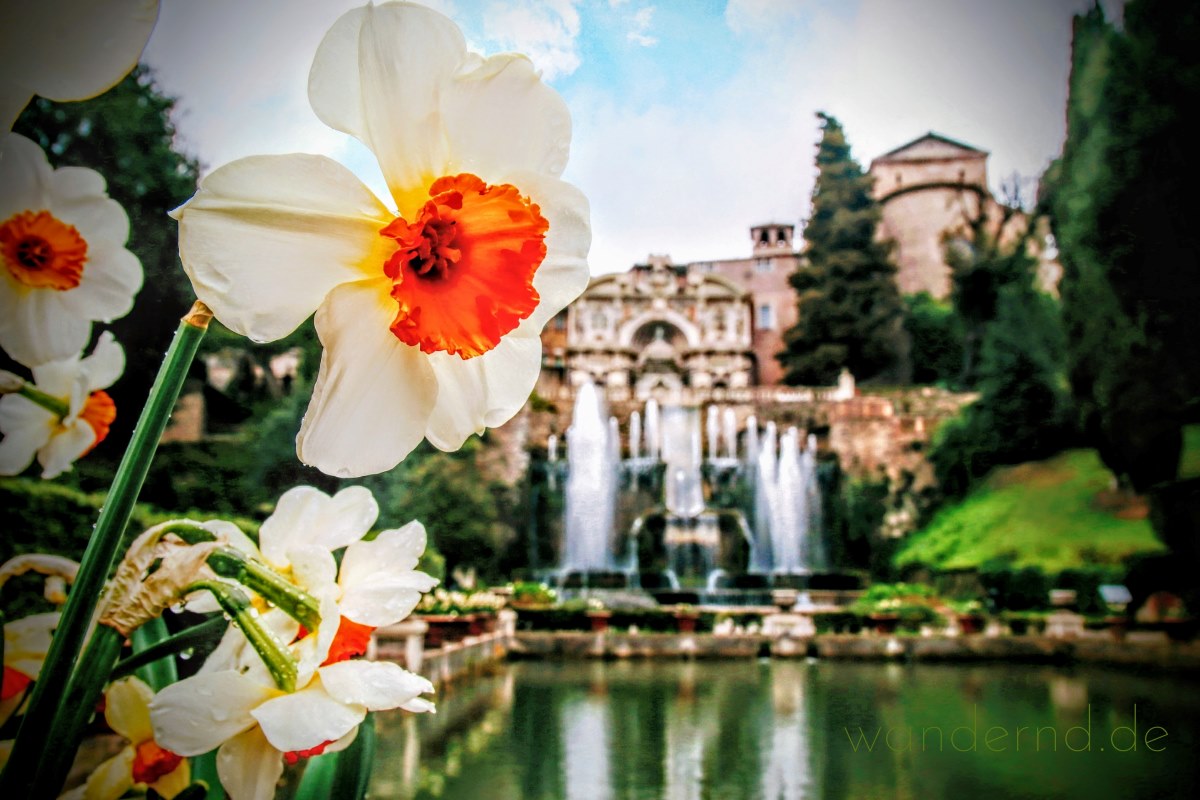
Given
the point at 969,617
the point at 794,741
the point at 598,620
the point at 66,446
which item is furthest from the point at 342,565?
the point at 969,617

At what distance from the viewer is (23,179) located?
1.18 feet

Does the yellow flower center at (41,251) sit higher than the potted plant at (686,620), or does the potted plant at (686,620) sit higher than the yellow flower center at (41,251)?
the yellow flower center at (41,251)

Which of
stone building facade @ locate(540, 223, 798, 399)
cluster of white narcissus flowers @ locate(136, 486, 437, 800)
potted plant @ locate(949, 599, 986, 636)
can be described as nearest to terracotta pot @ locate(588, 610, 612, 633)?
stone building facade @ locate(540, 223, 798, 399)

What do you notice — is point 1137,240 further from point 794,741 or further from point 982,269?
point 794,741

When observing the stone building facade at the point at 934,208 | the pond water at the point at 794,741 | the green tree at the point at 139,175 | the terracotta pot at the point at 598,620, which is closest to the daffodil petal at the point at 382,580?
the green tree at the point at 139,175

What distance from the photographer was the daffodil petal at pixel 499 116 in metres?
0.23

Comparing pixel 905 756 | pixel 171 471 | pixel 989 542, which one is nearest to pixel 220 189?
pixel 905 756

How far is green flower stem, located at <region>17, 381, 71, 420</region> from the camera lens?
39 cm

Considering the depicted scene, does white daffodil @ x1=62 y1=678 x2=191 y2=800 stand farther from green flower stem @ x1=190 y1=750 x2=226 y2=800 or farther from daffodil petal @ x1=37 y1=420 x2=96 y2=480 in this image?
daffodil petal @ x1=37 y1=420 x2=96 y2=480

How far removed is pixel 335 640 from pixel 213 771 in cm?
13

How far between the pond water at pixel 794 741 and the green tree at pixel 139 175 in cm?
102

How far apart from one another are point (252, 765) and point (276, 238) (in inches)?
6.6

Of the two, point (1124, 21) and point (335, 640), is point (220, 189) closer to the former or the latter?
point (335, 640)

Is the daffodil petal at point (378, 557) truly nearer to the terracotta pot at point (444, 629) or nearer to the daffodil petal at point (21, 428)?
the daffodil petal at point (21, 428)
